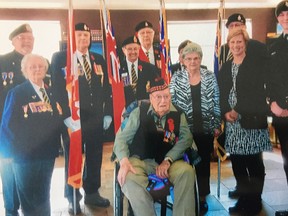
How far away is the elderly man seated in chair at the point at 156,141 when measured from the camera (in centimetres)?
186

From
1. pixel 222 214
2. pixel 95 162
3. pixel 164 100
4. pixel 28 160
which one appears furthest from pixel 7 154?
pixel 222 214

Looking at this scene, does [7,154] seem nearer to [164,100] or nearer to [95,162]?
[95,162]

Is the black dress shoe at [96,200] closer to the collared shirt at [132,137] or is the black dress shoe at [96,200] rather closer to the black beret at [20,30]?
the collared shirt at [132,137]

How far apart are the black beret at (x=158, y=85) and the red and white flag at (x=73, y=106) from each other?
1.46ft

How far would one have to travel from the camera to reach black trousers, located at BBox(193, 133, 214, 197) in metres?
2.14

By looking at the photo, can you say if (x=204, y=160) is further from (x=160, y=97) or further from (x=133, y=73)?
(x=133, y=73)

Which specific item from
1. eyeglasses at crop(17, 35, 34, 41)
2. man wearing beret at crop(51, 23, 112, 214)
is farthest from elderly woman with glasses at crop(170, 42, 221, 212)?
eyeglasses at crop(17, 35, 34, 41)

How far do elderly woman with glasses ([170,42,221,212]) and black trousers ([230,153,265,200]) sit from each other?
297mm

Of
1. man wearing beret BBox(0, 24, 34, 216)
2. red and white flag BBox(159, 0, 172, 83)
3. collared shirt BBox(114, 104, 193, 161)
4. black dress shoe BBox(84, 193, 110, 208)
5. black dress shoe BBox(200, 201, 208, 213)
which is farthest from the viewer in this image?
black dress shoe BBox(200, 201, 208, 213)

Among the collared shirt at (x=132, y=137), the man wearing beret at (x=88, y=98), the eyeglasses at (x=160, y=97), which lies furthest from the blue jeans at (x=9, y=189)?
the eyeglasses at (x=160, y=97)

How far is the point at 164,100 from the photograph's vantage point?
1.94 meters

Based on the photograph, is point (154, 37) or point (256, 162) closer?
point (154, 37)

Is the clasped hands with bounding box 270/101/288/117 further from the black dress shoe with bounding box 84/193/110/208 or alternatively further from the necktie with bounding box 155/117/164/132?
the black dress shoe with bounding box 84/193/110/208

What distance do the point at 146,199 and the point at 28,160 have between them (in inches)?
28.8
